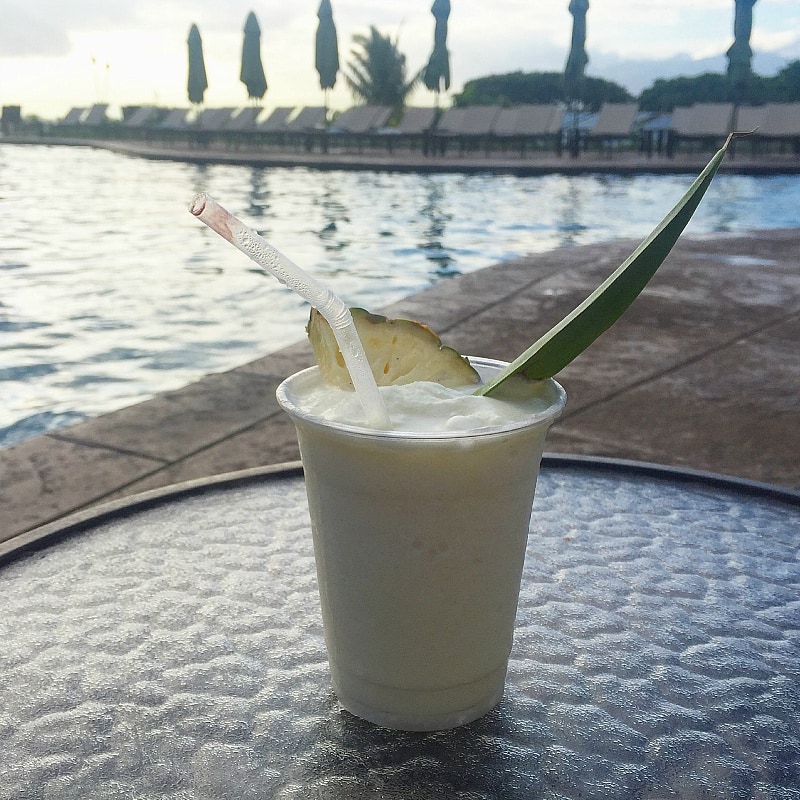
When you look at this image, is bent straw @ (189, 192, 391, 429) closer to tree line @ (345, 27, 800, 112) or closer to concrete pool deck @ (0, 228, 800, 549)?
concrete pool deck @ (0, 228, 800, 549)

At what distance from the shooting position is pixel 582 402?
2695 millimetres

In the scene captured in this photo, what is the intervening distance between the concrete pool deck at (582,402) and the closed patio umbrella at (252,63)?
78.0 ft

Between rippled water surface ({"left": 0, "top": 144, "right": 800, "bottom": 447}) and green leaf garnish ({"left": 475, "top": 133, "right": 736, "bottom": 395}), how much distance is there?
135 inches

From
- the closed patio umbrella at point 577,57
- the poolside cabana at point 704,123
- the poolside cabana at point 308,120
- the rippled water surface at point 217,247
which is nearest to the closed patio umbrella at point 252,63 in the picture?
the poolside cabana at point 308,120

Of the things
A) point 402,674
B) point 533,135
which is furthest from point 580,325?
point 533,135

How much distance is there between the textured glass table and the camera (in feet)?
2.06

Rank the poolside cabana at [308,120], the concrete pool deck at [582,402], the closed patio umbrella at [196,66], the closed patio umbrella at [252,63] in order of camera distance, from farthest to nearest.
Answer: the closed patio umbrella at [196,66] < the closed patio umbrella at [252,63] < the poolside cabana at [308,120] < the concrete pool deck at [582,402]

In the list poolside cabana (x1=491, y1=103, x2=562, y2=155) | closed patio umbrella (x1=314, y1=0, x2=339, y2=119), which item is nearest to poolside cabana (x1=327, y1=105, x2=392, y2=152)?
poolside cabana (x1=491, y1=103, x2=562, y2=155)

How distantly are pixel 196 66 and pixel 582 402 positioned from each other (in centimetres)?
2762

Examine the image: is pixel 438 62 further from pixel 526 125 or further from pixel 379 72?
pixel 379 72

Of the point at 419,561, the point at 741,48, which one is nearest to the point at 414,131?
the point at 741,48

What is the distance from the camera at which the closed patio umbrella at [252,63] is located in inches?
1020

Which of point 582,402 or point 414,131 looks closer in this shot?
point 582,402

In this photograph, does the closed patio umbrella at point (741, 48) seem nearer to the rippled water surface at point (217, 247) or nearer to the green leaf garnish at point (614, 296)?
the rippled water surface at point (217, 247)
